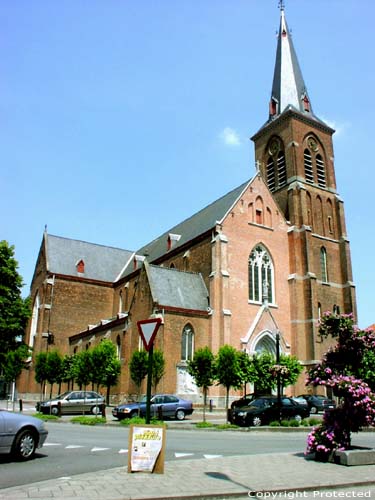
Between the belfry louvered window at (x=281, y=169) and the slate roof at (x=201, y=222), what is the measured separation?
18.4ft

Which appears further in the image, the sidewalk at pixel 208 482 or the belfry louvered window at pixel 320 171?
the belfry louvered window at pixel 320 171

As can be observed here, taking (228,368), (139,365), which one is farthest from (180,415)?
(139,365)

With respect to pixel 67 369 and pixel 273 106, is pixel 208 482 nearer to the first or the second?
pixel 67 369

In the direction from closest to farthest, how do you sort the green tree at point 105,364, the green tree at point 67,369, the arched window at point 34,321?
the green tree at point 105,364 < the green tree at point 67,369 < the arched window at point 34,321

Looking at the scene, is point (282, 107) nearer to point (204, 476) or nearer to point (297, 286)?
point (297, 286)

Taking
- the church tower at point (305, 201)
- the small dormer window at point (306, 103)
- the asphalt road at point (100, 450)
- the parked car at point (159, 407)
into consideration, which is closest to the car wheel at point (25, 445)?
the asphalt road at point (100, 450)

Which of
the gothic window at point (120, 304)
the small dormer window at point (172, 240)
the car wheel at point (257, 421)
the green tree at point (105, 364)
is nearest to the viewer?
the car wheel at point (257, 421)

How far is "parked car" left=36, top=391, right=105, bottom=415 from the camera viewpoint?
86.1 feet

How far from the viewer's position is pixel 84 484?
24.2ft

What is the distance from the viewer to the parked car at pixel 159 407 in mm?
22344

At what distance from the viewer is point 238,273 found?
3556 cm

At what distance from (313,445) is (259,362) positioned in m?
18.0

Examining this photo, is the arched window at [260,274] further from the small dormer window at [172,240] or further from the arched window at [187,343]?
the small dormer window at [172,240]

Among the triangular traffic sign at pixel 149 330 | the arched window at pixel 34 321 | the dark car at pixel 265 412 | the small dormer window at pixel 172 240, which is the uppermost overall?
the small dormer window at pixel 172 240
